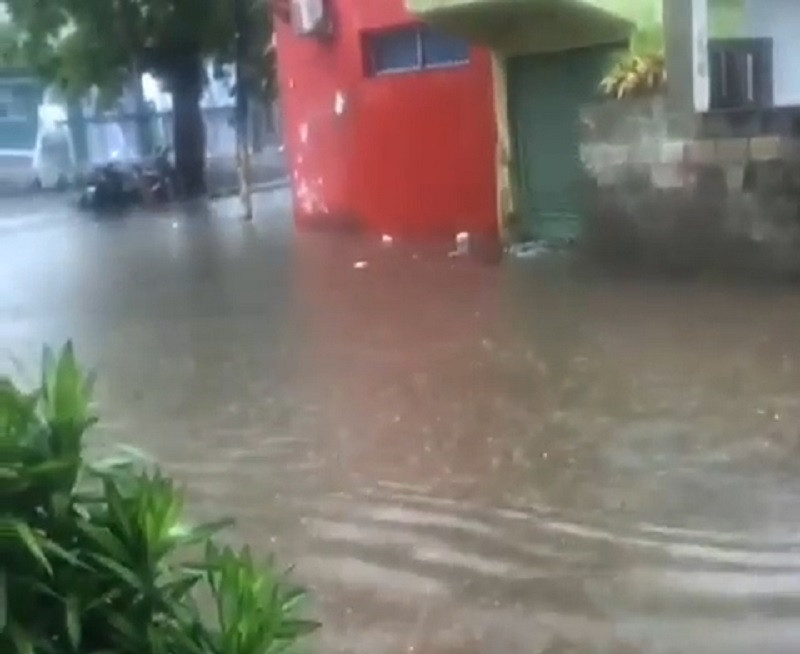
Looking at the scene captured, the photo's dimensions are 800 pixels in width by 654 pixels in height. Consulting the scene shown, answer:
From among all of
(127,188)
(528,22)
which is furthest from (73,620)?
(127,188)

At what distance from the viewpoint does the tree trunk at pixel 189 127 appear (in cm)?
3478

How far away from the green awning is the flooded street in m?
2.46

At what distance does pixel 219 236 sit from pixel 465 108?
6.13 meters

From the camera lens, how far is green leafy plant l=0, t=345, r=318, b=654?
110 inches

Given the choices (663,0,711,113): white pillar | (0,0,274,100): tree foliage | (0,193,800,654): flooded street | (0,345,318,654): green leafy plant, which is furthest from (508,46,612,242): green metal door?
(0,0,274,100): tree foliage

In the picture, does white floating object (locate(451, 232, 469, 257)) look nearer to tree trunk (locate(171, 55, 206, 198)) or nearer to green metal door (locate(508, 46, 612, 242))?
green metal door (locate(508, 46, 612, 242))

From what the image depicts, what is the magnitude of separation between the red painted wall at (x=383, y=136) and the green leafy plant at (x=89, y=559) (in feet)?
51.6

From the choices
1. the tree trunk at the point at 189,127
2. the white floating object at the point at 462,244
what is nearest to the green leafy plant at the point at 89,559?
the white floating object at the point at 462,244

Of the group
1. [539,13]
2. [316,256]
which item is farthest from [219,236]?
[539,13]

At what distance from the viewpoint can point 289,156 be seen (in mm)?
24906

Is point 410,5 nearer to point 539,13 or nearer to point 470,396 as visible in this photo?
point 539,13

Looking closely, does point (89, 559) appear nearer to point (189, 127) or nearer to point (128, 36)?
point (128, 36)

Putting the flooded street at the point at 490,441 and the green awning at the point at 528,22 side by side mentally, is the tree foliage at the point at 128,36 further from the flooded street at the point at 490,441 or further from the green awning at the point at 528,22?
the flooded street at the point at 490,441

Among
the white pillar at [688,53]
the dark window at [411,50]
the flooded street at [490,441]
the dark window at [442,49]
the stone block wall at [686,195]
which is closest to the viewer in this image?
the flooded street at [490,441]
